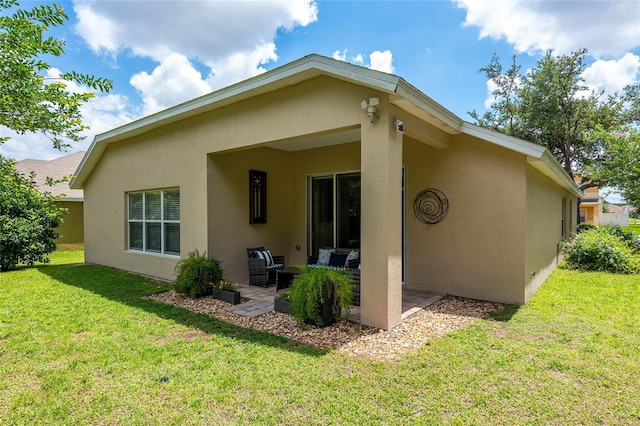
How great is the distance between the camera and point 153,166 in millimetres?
8750

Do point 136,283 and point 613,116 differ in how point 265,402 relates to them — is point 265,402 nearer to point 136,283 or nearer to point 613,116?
Answer: point 136,283

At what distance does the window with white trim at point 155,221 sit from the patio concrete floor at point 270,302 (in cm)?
244

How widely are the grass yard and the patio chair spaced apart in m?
2.18

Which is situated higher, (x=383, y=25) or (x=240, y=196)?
(x=383, y=25)

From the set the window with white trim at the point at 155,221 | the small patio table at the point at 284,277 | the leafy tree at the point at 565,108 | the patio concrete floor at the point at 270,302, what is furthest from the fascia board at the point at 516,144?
the leafy tree at the point at 565,108

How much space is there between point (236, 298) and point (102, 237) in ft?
23.9

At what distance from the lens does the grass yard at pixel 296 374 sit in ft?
9.36

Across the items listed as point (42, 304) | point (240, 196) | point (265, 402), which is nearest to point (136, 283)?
point (42, 304)

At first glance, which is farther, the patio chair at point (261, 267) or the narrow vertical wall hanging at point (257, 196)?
the narrow vertical wall hanging at point (257, 196)

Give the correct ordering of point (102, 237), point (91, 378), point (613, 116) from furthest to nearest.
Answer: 1. point (613, 116)
2. point (102, 237)
3. point (91, 378)

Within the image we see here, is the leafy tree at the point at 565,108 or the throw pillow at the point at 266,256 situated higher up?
the leafy tree at the point at 565,108

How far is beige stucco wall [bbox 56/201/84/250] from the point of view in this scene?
634 inches

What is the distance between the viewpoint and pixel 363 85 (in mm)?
4852

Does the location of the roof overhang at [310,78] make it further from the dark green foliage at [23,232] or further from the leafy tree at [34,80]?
the dark green foliage at [23,232]
